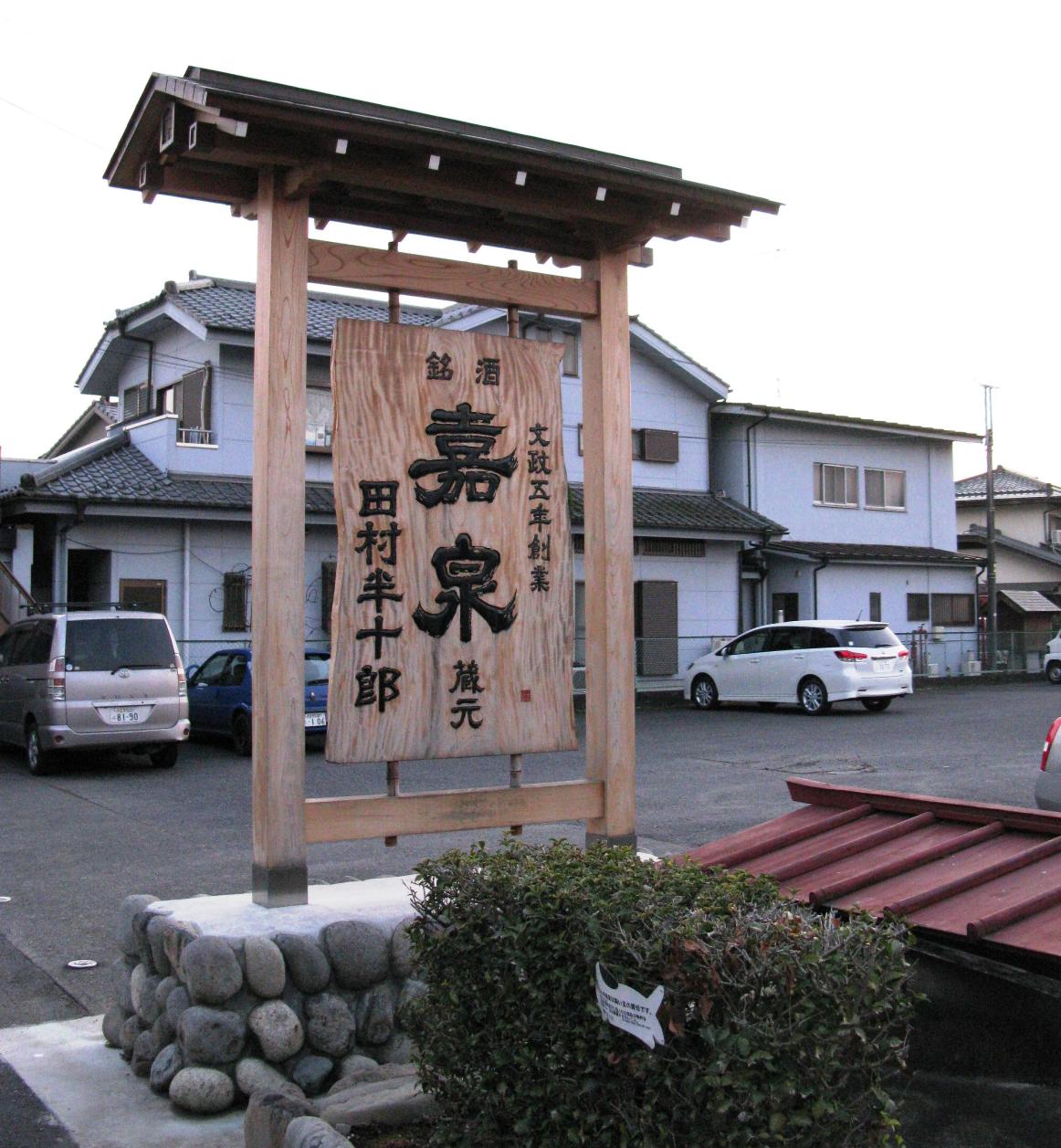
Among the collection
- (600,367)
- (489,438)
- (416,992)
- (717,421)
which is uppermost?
(717,421)

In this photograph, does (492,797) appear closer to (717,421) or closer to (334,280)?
(334,280)

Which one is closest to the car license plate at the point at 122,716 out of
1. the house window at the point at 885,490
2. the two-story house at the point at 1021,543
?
the house window at the point at 885,490

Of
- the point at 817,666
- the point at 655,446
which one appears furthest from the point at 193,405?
the point at 817,666

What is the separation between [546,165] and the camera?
5844 mm

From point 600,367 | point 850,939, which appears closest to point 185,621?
point 600,367

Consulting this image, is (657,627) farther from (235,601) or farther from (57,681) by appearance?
(57,681)

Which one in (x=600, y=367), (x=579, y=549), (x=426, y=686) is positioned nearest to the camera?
(x=426, y=686)

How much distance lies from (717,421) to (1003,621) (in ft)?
58.3

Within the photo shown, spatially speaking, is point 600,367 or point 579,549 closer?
point 600,367

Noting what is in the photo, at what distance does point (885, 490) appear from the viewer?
111 ft

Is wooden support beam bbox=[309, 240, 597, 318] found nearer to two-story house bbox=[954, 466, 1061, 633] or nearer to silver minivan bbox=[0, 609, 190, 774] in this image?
silver minivan bbox=[0, 609, 190, 774]

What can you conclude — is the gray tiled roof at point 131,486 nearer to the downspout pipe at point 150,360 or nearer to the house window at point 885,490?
the downspout pipe at point 150,360

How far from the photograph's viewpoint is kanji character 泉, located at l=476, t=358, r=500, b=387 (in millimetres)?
5941

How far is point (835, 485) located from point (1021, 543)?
15.8 meters
